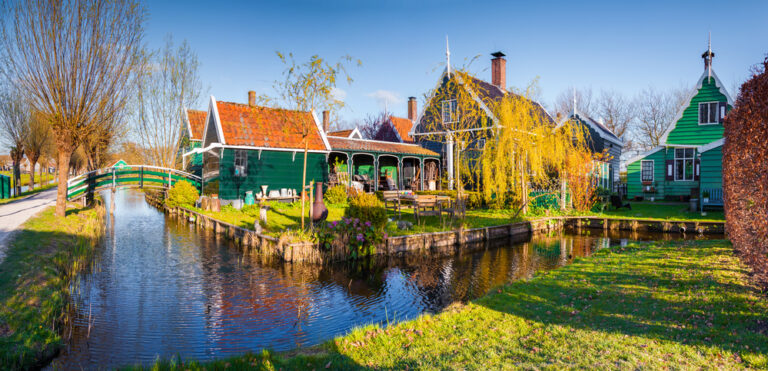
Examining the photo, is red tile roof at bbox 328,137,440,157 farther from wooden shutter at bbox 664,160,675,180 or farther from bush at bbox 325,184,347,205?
wooden shutter at bbox 664,160,675,180

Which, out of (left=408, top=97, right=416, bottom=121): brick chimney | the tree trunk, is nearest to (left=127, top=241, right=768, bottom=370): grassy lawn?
the tree trunk

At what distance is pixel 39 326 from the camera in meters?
5.30

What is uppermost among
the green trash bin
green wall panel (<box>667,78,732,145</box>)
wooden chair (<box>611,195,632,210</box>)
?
green wall panel (<box>667,78,732,145</box>)

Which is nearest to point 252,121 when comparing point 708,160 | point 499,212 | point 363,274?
point 499,212

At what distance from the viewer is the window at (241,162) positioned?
18984 millimetres

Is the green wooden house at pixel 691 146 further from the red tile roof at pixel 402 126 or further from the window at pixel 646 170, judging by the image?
the red tile roof at pixel 402 126

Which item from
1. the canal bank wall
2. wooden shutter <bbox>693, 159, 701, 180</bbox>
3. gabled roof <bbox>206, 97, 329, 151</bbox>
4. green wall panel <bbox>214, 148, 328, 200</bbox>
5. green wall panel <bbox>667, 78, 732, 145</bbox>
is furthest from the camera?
wooden shutter <bbox>693, 159, 701, 180</bbox>

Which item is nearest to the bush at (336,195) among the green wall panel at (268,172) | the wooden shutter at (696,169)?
the green wall panel at (268,172)

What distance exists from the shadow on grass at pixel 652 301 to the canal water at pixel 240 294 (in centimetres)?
143

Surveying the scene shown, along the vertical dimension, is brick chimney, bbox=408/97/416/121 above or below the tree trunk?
above

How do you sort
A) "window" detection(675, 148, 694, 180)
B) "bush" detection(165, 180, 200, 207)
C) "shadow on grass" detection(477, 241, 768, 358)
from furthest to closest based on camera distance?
1. "window" detection(675, 148, 694, 180)
2. "bush" detection(165, 180, 200, 207)
3. "shadow on grass" detection(477, 241, 768, 358)

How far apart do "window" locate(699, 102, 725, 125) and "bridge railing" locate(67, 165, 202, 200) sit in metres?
25.2

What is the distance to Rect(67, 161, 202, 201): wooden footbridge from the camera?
1864 centimetres

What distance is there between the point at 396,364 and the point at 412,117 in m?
34.6
